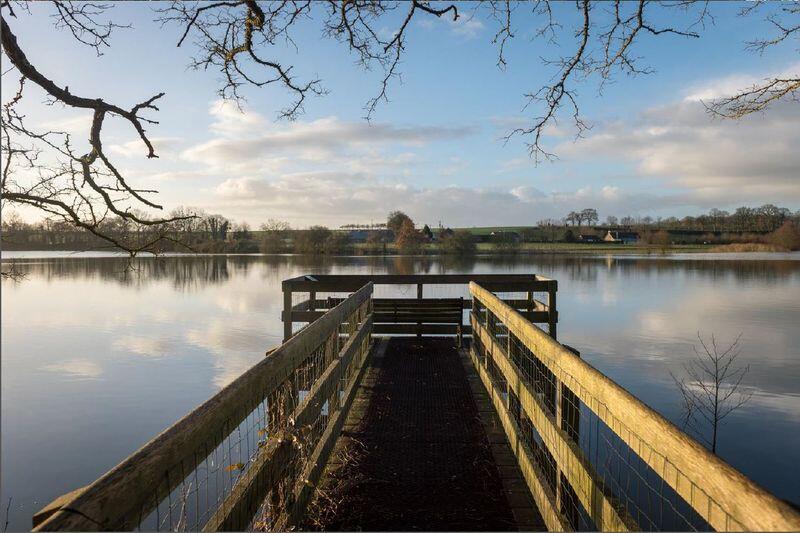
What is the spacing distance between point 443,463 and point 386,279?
5.93 m

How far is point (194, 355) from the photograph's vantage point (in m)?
16.9

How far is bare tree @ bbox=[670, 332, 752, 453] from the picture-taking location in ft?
32.7

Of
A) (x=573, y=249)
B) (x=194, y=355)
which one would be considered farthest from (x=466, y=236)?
(x=194, y=355)

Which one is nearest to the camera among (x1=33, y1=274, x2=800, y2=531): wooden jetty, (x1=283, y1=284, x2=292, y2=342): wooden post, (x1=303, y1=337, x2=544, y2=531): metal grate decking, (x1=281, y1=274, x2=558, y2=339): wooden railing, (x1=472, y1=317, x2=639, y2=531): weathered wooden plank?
(x1=33, y1=274, x2=800, y2=531): wooden jetty

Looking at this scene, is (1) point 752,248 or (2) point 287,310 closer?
(2) point 287,310

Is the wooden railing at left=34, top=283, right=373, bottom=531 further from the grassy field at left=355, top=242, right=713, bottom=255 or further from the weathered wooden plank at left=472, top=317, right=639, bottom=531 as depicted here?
the grassy field at left=355, top=242, right=713, bottom=255

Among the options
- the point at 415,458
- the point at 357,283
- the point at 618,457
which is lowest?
the point at 415,458

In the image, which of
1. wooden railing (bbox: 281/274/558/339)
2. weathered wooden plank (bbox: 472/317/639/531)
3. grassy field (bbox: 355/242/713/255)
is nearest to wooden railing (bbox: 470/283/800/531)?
weathered wooden plank (bbox: 472/317/639/531)

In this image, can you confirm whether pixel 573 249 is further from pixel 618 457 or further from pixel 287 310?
pixel 618 457

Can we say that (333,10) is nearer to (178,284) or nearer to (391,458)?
(391,458)

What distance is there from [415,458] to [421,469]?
0.23 metres

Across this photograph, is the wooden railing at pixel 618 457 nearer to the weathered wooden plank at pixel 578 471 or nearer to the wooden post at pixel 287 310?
the weathered wooden plank at pixel 578 471

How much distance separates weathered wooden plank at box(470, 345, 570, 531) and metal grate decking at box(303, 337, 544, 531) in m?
0.16

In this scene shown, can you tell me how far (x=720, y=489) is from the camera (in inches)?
54.0
